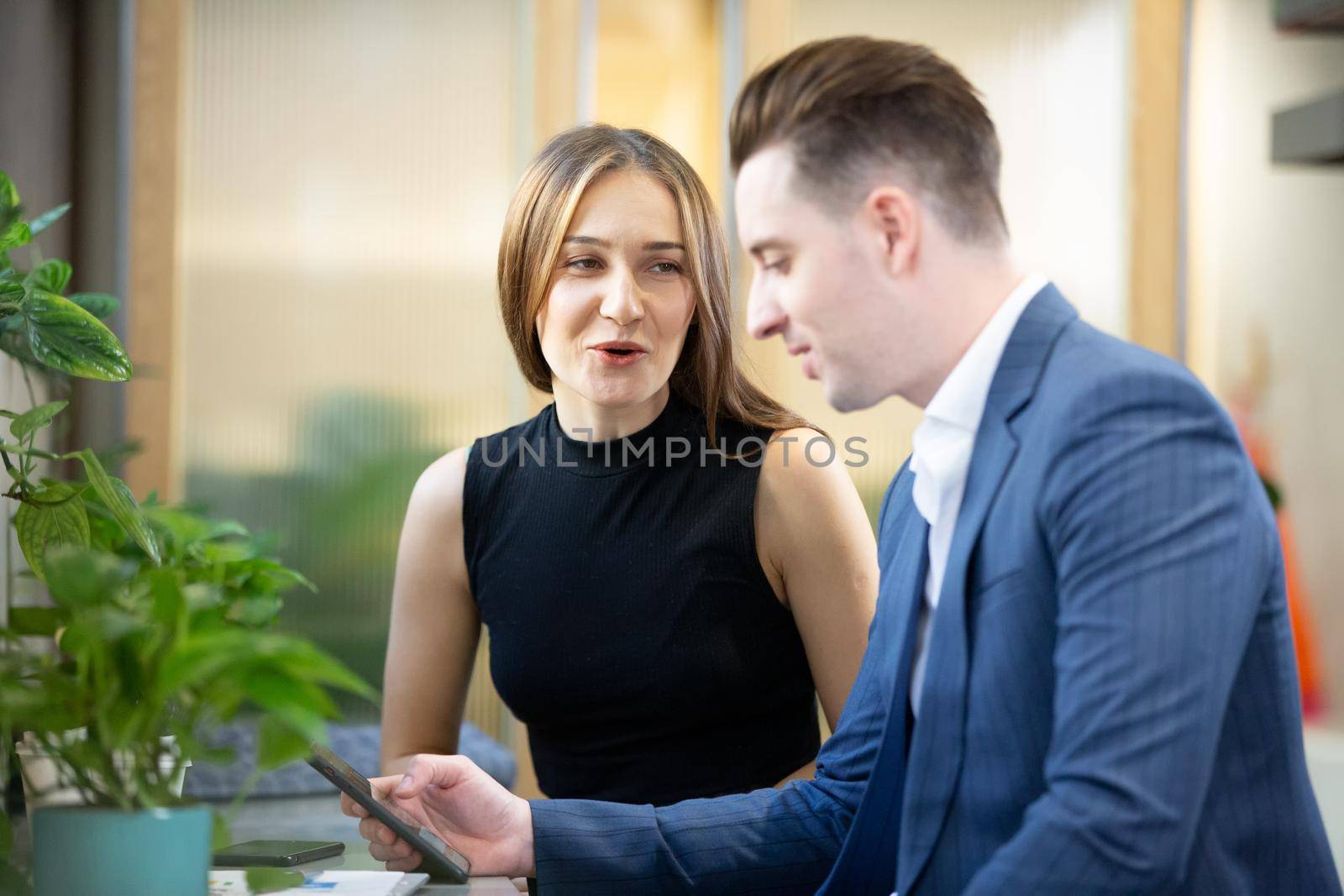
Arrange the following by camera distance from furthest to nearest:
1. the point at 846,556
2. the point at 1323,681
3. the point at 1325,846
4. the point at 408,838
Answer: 1. the point at 1323,681
2. the point at 846,556
3. the point at 408,838
4. the point at 1325,846

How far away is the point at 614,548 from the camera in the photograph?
5.09ft

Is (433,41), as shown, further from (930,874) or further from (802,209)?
(930,874)

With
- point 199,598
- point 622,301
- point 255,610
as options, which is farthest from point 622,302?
point 199,598

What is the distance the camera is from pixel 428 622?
1.63 m

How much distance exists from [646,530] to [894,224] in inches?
27.7

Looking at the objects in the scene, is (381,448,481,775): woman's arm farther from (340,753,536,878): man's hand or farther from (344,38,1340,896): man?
(344,38,1340,896): man

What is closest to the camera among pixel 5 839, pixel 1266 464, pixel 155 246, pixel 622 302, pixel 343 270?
pixel 5 839

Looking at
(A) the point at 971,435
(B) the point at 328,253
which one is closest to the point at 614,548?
(A) the point at 971,435

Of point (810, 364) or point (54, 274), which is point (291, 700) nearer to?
point (810, 364)

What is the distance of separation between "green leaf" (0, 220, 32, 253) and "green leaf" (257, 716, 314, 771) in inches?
22.2

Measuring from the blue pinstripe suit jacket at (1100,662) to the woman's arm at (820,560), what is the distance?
18.1 inches

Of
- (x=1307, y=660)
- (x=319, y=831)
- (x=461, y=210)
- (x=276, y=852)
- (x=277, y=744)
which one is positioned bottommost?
(x=1307, y=660)

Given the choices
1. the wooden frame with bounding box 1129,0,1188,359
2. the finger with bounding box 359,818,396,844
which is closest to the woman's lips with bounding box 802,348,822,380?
the finger with bounding box 359,818,396,844

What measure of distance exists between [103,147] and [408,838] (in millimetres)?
2284
